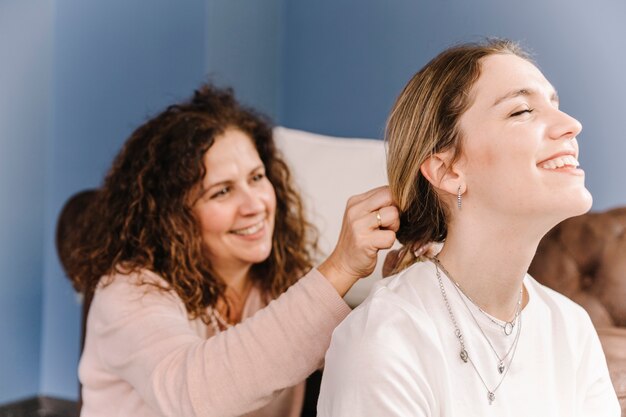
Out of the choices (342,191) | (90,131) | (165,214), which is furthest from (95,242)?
(90,131)

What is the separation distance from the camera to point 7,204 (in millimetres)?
3008

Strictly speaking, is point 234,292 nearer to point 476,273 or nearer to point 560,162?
point 476,273

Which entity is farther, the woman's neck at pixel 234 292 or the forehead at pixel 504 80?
the woman's neck at pixel 234 292

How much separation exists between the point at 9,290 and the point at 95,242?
1.35 meters

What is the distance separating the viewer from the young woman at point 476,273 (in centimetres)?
115

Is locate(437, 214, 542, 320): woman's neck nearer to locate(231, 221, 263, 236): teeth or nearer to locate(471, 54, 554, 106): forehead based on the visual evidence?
locate(471, 54, 554, 106): forehead

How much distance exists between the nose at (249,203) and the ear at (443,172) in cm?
55

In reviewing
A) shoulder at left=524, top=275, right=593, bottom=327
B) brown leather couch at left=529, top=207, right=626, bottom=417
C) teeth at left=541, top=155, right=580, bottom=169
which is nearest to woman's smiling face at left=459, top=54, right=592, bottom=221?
teeth at left=541, top=155, right=580, bottom=169

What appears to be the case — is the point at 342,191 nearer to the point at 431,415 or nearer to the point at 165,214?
the point at 165,214

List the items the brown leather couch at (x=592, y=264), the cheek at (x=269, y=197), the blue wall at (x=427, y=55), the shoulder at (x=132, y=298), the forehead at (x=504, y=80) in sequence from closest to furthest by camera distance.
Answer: the forehead at (x=504, y=80) < the shoulder at (x=132, y=298) < the brown leather couch at (x=592, y=264) < the cheek at (x=269, y=197) < the blue wall at (x=427, y=55)

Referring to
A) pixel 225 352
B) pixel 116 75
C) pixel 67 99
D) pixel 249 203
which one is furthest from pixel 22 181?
pixel 225 352

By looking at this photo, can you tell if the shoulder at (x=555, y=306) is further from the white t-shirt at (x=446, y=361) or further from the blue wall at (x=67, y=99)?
the blue wall at (x=67, y=99)

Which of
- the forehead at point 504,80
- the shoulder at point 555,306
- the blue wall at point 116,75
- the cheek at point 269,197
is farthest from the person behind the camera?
the blue wall at point 116,75

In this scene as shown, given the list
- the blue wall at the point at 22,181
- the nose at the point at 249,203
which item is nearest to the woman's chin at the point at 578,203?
the nose at the point at 249,203
